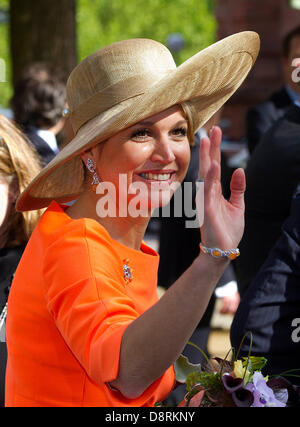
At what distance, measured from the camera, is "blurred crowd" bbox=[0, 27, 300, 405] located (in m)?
2.36

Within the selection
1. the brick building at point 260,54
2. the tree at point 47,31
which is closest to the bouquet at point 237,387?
the tree at point 47,31

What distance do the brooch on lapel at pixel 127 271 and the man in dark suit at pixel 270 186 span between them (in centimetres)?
181

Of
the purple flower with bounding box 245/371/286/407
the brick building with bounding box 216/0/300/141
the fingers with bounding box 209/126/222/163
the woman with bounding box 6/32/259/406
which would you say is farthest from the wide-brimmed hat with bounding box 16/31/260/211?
the brick building with bounding box 216/0/300/141

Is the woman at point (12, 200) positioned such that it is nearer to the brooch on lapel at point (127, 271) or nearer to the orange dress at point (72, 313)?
the orange dress at point (72, 313)

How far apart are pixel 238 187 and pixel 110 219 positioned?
0.44 meters

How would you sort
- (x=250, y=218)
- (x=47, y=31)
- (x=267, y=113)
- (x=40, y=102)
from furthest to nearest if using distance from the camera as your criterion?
(x=47, y=31), (x=267, y=113), (x=40, y=102), (x=250, y=218)

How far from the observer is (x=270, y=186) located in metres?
3.60

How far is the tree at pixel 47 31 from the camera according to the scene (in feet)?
21.9

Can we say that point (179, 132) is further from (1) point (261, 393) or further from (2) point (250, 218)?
(2) point (250, 218)

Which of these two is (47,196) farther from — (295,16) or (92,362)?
(295,16)

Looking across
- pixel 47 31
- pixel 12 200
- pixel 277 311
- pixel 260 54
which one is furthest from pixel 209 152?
pixel 260 54

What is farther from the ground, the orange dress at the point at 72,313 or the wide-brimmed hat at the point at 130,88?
the wide-brimmed hat at the point at 130,88

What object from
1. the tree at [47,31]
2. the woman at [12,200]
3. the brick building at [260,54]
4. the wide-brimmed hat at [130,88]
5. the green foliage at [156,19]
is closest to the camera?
the wide-brimmed hat at [130,88]

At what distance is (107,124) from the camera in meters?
1.80
